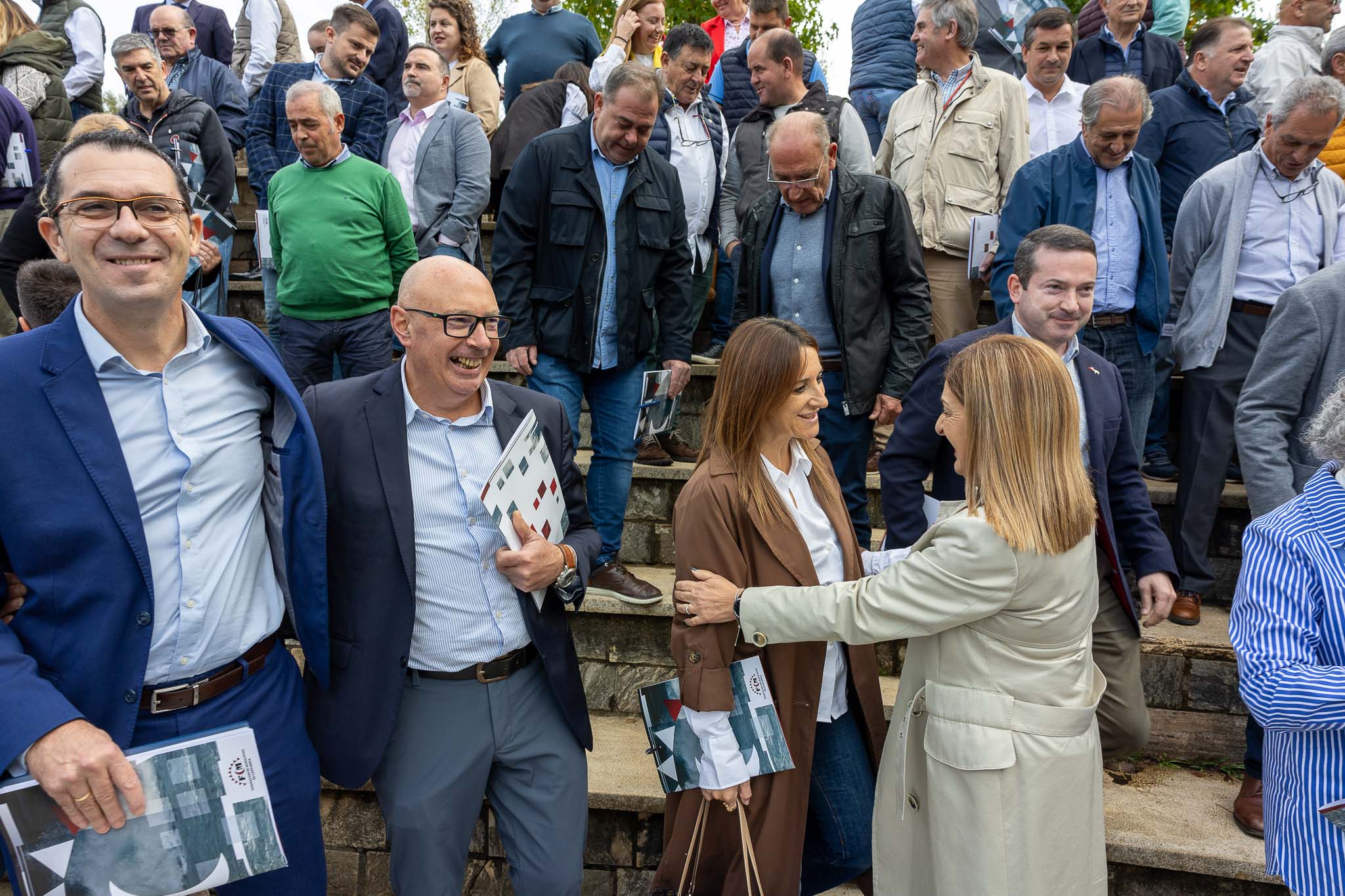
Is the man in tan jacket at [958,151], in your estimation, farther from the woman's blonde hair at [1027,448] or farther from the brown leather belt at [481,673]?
the brown leather belt at [481,673]

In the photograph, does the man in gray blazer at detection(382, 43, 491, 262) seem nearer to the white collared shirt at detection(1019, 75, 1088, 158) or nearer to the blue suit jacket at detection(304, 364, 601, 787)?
the white collared shirt at detection(1019, 75, 1088, 158)

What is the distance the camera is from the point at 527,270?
3.91m

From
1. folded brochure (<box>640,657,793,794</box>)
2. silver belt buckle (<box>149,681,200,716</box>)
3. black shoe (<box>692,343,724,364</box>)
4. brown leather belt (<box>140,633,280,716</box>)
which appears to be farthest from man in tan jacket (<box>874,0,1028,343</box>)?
silver belt buckle (<box>149,681,200,716</box>)

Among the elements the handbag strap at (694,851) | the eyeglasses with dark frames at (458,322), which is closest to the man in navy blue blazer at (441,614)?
the eyeglasses with dark frames at (458,322)

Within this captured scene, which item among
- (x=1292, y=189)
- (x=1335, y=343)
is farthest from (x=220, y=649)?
(x=1292, y=189)

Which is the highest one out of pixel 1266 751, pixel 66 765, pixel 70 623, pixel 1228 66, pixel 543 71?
pixel 543 71

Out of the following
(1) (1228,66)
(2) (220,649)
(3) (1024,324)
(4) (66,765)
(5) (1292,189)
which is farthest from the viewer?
(1) (1228,66)

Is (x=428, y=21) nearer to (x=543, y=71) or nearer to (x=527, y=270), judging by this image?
(x=543, y=71)

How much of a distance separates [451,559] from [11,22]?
5580 mm

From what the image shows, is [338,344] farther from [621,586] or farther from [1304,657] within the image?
[1304,657]

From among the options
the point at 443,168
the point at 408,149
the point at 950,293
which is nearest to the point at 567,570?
the point at 950,293

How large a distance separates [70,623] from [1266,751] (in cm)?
243

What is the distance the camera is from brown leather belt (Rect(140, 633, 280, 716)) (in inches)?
73.7

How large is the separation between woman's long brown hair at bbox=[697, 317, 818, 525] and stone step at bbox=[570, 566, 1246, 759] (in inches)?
53.6
